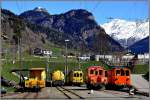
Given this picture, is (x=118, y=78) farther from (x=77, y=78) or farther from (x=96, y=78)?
(x=77, y=78)

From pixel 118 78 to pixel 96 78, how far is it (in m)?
2.52

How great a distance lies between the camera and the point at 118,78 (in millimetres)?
58312

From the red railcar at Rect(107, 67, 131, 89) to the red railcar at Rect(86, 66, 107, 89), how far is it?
72cm

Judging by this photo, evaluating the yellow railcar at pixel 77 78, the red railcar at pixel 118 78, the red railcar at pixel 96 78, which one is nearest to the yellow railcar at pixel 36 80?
the red railcar at pixel 96 78

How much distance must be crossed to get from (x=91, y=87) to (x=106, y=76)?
11.2 feet

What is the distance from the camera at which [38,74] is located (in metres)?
59.6

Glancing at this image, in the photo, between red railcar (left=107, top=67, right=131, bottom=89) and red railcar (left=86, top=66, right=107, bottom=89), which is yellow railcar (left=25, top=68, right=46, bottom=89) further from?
red railcar (left=107, top=67, right=131, bottom=89)

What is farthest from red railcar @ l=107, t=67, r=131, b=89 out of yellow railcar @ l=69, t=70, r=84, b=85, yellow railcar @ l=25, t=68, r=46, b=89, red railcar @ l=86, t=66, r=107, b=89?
yellow railcar @ l=69, t=70, r=84, b=85

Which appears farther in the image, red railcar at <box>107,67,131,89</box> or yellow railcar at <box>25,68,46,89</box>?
red railcar at <box>107,67,131,89</box>

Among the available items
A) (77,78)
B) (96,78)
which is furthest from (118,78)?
(77,78)

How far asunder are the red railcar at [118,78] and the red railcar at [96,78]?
28.3 inches

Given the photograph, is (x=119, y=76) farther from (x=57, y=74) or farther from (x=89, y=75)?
(x=57, y=74)

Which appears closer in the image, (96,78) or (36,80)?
(36,80)

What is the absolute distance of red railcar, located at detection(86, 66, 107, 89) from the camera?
58.0m
